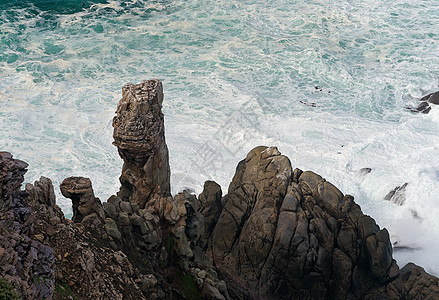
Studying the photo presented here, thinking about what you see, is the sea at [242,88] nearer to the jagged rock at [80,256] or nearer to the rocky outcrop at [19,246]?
the jagged rock at [80,256]

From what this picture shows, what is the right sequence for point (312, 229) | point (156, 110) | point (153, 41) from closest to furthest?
point (156, 110) < point (312, 229) < point (153, 41)

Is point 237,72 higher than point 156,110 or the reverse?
the reverse

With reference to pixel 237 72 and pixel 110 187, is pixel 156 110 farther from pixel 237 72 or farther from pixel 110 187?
pixel 237 72

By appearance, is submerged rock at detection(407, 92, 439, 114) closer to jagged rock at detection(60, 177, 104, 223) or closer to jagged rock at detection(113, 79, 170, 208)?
jagged rock at detection(113, 79, 170, 208)

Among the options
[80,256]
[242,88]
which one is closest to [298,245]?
[80,256]

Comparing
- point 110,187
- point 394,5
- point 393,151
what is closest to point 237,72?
point 393,151

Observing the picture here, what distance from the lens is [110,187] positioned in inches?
1229

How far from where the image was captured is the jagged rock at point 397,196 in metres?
30.2

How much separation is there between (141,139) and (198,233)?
4.01m

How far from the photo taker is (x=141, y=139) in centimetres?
1784

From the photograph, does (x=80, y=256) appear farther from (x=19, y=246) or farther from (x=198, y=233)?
(x=198, y=233)

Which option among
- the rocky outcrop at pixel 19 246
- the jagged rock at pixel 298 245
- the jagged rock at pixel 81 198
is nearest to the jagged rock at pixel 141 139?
the jagged rock at pixel 81 198

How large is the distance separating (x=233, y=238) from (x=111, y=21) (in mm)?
41654

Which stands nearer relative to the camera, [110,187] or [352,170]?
[110,187]
